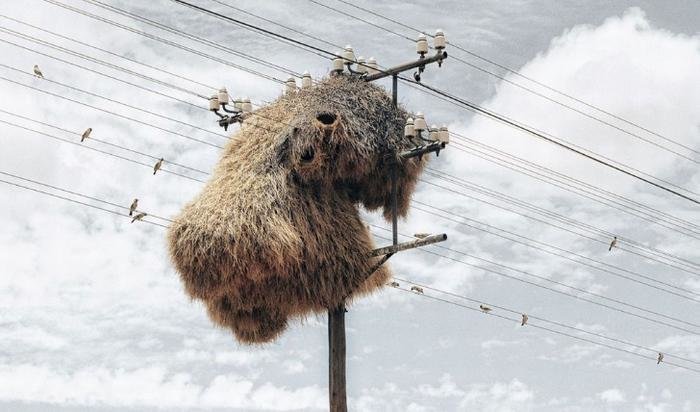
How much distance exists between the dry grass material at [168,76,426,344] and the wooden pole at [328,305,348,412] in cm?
32

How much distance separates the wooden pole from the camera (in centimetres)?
1859

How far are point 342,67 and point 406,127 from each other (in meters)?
2.11

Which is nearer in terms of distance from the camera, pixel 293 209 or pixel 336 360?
pixel 293 209

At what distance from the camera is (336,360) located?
18812 mm

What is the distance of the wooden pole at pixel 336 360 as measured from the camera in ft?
61.0

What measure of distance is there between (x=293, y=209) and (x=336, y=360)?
250cm

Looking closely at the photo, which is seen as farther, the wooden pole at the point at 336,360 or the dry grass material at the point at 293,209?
the wooden pole at the point at 336,360

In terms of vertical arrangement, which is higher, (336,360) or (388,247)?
(388,247)

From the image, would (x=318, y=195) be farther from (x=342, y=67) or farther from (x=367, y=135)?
(x=342, y=67)

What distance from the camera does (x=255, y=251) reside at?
1777cm

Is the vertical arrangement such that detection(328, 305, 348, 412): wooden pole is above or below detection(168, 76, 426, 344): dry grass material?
below

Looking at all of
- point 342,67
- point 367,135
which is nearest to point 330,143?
point 367,135

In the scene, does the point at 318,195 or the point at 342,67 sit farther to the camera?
the point at 342,67

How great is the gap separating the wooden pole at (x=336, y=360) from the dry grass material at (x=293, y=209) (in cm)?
32
